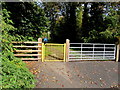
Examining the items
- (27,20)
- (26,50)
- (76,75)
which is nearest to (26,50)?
(26,50)

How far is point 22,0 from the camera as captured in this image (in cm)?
643

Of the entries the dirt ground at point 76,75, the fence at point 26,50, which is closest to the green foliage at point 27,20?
the fence at point 26,50

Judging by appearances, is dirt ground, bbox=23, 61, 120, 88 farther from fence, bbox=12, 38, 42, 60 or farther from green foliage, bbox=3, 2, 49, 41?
green foliage, bbox=3, 2, 49, 41

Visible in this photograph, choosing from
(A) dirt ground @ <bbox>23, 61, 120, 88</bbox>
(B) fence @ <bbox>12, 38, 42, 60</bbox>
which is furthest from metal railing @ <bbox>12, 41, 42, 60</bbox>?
(A) dirt ground @ <bbox>23, 61, 120, 88</bbox>

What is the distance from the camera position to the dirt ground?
4.12 m

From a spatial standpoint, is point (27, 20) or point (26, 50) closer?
point (26, 50)

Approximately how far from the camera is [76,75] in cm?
480

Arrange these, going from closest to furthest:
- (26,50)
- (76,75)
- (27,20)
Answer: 1. (76,75)
2. (26,50)
3. (27,20)

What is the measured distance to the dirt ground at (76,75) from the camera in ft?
13.5

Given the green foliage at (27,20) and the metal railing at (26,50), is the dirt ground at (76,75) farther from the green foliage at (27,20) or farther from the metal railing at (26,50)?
the green foliage at (27,20)

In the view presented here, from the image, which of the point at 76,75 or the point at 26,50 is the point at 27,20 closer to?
the point at 26,50

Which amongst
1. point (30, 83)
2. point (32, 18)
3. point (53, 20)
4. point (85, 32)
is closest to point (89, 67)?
point (30, 83)

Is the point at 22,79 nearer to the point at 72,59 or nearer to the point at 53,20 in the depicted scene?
the point at 72,59

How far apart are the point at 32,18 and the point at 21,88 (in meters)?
4.73
